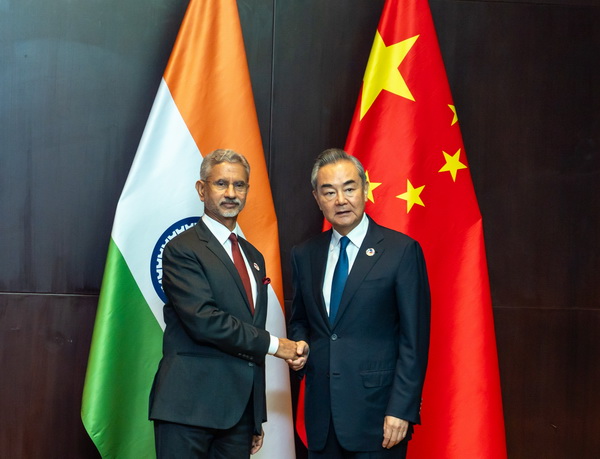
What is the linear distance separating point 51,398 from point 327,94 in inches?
69.3

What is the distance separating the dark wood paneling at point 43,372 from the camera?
122 inches

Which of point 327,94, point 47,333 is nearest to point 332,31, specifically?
point 327,94

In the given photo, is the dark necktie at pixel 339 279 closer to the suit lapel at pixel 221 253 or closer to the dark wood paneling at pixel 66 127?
the suit lapel at pixel 221 253

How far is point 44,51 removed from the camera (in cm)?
314

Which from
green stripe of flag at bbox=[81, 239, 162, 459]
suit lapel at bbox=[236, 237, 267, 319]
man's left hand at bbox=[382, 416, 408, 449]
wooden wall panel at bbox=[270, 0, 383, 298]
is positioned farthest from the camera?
wooden wall panel at bbox=[270, 0, 383, 298]

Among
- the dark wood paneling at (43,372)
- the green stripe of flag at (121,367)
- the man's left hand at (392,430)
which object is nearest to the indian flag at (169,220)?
the green stripe of flag at (121,367)

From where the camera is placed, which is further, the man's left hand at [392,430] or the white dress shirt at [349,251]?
the white dress shirt at [349,251]

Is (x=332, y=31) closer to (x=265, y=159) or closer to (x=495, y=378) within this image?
(x=265, y=159)

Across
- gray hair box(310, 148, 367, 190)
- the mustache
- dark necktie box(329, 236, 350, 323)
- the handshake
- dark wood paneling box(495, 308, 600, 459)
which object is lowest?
dark wood paneling box(495, 308, 600, 459)

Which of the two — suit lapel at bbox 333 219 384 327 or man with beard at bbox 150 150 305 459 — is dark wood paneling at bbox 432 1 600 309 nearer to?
suit lapel at bbox 333 219 384 327

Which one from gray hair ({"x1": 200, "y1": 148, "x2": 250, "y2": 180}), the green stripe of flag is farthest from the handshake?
the green stripe of flag

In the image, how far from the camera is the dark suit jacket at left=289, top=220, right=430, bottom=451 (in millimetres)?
2146

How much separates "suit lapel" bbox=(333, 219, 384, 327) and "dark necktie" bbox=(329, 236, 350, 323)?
39 mm

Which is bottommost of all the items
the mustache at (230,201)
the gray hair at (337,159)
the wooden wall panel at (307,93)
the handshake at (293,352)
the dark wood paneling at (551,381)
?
the dark wood paneling at (551,381)
